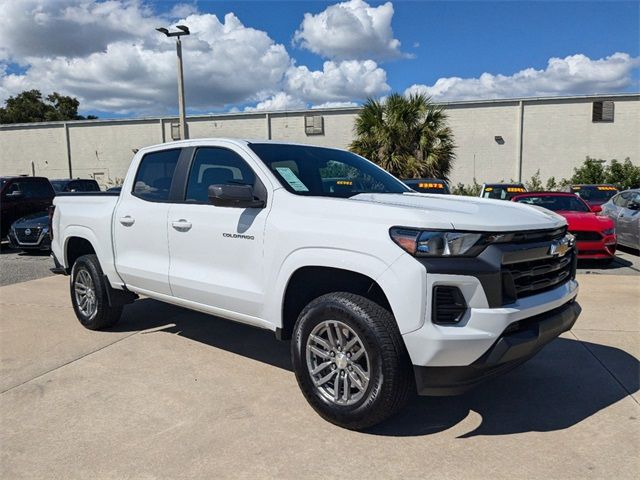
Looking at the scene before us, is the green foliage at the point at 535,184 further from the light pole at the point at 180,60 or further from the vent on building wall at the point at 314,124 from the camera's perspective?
the light pole at the point at 180,60

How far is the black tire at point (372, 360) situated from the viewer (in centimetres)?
296

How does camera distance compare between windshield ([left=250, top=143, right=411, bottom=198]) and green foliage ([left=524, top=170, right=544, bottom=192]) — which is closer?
windshield ([left=250, top=143, right=411, bottom=198])

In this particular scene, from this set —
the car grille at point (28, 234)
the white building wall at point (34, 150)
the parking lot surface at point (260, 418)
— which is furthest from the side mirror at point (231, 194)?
the white building wall at point (34, 150)

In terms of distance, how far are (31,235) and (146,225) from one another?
863 cm

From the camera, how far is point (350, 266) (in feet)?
10.1

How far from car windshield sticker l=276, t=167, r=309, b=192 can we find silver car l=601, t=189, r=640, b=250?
9352mm

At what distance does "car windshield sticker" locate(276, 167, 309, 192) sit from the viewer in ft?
12.3

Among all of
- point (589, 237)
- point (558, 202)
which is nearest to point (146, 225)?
point (589, 237)

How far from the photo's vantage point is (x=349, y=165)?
4.51 metres

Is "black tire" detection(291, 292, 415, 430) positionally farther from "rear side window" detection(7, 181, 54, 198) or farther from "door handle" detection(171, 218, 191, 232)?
"rear side window" detection(7, 181, 54, 198)

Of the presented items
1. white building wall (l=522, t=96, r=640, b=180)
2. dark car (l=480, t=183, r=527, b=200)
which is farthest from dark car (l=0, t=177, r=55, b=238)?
white building wall (l=522, t=96, r=640, b=180)

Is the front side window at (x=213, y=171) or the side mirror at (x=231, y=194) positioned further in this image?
the front side window at (x=213, y=171)

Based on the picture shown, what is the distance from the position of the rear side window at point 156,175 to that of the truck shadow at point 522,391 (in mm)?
1531

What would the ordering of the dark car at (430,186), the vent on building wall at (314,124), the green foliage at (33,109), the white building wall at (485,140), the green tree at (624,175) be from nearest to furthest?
the dark car at (430,186)
the green tree at (624,175)
the white building wall at (485,140)
the vent on building wall at (314,124)
the green foliage at (33,109)
